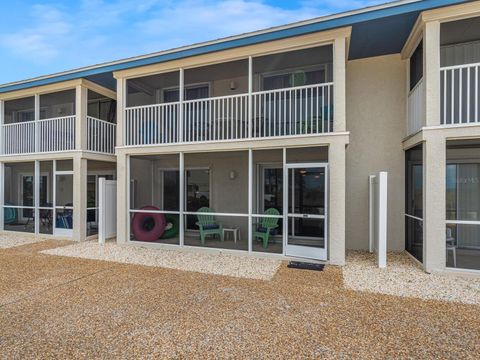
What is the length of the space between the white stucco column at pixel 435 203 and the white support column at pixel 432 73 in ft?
1.25

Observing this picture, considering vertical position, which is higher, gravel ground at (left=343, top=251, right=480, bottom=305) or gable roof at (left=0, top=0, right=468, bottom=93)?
gable roof at (left=0, top=0, right=468, bottom=93)

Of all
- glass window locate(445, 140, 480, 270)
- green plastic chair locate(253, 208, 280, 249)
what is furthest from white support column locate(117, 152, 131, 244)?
glass window locate(445, 140, 480, 270)

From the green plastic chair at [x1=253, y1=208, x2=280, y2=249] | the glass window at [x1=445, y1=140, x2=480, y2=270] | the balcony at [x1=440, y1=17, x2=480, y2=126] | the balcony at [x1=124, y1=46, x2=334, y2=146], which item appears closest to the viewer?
the balcony at [x1=440, y1=17, x2=480, y2=126]

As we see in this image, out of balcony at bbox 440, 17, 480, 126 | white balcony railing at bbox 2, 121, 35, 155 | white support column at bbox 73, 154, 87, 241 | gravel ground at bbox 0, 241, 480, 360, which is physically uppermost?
balcony at bbox 440, 17, 480, 126

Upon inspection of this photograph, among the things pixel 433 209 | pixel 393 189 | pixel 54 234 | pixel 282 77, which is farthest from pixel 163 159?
pixel 433 209

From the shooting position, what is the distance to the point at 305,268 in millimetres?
6527

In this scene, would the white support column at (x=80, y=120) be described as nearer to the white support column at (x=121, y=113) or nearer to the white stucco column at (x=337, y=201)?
the white support column at (x=121, y=113)

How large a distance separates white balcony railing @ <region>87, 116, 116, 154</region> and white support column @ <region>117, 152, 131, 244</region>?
184 centimetres

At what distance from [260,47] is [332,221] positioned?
455 centimetres

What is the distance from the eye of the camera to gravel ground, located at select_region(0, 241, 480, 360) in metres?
3.38

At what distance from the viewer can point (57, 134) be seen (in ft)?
33.2

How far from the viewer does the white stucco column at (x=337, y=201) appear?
6656 mm

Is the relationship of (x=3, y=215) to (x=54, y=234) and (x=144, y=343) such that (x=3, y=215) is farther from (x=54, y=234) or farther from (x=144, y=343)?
(x=144, y=343)

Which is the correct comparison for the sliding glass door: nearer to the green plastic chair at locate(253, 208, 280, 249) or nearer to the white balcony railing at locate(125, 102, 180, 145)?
the green plastic chair at locate(253, 208, 280, 249)
